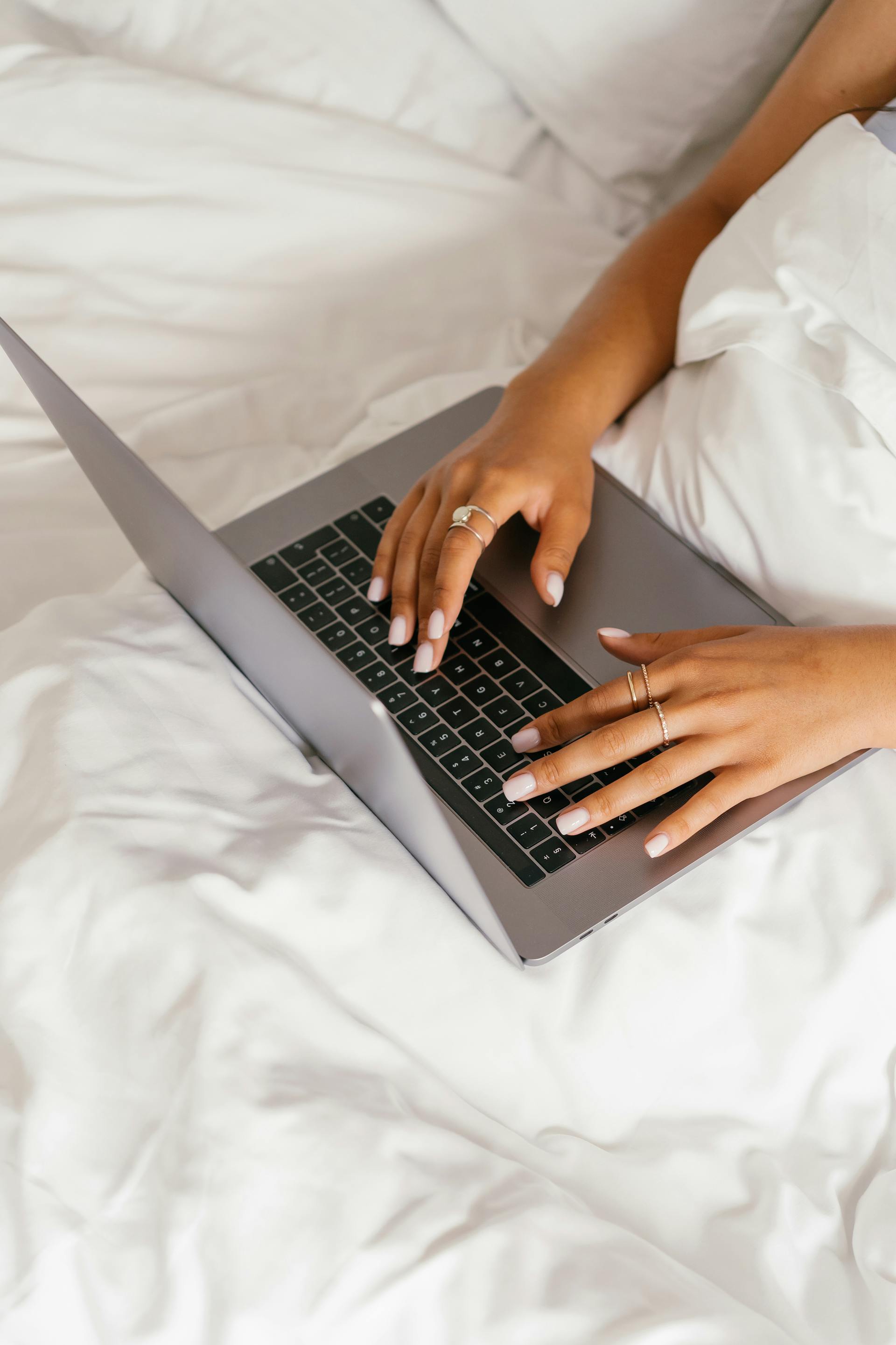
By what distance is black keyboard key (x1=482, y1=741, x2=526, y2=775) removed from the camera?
30.7 inches

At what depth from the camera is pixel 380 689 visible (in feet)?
2.74

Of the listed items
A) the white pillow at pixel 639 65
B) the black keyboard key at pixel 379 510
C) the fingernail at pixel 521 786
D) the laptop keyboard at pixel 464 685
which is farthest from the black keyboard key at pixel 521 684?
the white pillow at pixel 639 65

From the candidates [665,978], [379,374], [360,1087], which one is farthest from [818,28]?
[360,1087]

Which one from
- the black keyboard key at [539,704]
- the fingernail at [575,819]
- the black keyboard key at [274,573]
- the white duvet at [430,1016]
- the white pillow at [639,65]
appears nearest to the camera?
the white duvet at [430,1016]

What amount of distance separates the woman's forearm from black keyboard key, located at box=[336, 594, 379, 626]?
0.25 meters

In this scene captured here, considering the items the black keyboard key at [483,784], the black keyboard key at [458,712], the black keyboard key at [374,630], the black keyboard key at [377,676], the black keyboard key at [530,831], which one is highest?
the black keyboard key at [374,630]

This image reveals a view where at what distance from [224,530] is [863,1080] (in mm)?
674

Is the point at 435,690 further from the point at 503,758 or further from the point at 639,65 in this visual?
the point at 639,65

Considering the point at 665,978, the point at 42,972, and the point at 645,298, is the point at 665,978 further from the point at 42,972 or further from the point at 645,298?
the point at 645,298

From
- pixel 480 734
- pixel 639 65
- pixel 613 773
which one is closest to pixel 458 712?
pixel 480 734

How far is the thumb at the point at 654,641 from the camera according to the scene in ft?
2.63

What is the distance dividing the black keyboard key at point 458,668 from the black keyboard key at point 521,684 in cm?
3

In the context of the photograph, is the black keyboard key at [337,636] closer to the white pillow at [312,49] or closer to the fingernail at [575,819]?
the fingernail at [575,819]

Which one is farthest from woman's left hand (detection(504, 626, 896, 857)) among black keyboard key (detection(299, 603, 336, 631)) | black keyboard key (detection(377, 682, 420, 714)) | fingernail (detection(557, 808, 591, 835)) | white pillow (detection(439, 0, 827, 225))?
white pillow (detection(439, 0, 827, 225))
